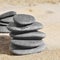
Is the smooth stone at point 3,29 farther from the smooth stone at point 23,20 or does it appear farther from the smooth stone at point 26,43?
the smooth stone at point 26,43

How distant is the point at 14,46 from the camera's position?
189 inches

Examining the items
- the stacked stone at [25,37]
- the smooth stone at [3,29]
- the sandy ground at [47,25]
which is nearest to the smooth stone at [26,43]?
the stacked stone at [25,37]

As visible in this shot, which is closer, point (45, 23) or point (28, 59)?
point (28, 59)

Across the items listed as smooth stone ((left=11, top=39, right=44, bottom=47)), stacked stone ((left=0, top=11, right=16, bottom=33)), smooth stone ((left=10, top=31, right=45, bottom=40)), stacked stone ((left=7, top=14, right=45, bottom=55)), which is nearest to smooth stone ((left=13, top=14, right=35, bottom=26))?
stacked stone ((left=7, top=14, right=45, bottom=55))

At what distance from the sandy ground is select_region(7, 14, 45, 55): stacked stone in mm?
138

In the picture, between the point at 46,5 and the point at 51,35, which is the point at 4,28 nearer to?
the point at 51,35

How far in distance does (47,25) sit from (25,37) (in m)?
1.78

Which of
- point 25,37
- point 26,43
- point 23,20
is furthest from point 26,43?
point 23,20

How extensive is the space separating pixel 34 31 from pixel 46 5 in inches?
144

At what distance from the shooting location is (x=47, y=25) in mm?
6441

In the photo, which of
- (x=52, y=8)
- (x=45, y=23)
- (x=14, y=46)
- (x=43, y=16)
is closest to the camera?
(x=14, y=46)

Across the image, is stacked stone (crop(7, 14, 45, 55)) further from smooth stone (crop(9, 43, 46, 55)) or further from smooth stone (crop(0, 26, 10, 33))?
smooth stone (crop(0, 26, 10, 33))

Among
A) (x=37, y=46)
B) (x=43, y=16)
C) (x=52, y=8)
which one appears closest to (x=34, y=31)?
(x=37, y=46)

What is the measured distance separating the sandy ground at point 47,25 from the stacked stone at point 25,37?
0.14m
